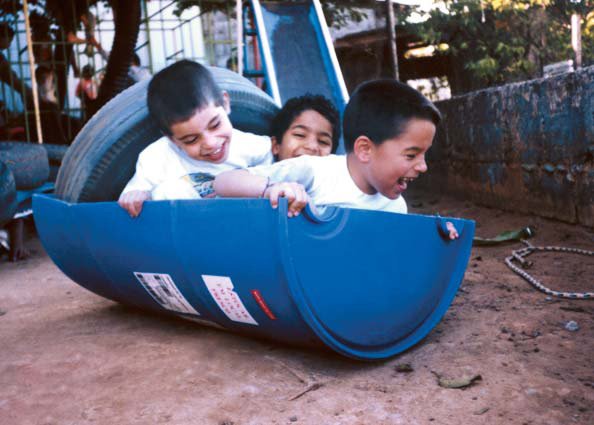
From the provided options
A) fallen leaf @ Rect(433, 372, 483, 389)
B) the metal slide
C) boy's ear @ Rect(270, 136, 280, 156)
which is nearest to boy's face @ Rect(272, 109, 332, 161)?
boy's ear @ Rect(270, 136, 280, 156)

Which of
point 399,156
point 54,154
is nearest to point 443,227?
point 399,156

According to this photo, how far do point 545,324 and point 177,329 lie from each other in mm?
1209

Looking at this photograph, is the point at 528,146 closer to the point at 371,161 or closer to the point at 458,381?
the point at 371,161

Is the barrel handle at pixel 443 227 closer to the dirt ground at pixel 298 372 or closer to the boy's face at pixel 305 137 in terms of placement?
the dirt ground at pixel 298 372

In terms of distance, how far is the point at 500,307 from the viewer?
2.17 meters

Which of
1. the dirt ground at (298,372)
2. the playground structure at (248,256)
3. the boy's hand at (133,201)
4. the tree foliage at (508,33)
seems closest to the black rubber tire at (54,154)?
the dirt ground at (298,372)

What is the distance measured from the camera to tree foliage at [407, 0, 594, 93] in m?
7.92

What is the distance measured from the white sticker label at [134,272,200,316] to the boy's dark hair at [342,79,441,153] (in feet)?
2.16

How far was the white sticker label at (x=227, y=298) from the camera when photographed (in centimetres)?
163

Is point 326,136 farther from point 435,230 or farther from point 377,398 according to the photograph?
point 377,398

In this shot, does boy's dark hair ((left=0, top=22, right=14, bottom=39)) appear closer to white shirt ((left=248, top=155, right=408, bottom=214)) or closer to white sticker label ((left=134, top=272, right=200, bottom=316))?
white sticker label ((left=134, top=272, right=200, bottom=316))

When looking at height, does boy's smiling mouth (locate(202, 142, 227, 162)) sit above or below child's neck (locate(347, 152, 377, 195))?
above

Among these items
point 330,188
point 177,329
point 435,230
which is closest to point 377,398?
point 435,230

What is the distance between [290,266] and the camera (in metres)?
1.43
